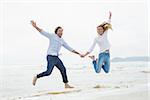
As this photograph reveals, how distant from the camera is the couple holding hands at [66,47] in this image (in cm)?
276

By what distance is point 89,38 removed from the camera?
281 cm

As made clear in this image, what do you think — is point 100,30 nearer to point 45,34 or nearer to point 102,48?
point 102,48

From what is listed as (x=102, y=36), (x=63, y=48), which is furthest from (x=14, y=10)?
(x=102, y=36)

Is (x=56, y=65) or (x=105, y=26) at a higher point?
(x=105, y=26)

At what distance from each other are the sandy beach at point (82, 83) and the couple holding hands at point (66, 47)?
4cm

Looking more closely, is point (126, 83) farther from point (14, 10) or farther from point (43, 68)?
point (14, 10)

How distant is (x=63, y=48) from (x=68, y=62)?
4.4 inches

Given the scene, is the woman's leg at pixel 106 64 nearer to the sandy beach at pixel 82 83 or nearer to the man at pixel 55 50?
the sandy beach at pixel 82 83

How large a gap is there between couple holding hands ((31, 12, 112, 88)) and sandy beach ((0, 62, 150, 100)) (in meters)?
0.04

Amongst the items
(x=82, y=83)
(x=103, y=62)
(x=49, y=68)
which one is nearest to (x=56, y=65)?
(x=49, y=68)

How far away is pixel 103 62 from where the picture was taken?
2850 mm

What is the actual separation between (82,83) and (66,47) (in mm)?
290

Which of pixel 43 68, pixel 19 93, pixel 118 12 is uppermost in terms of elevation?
pixel 118 12

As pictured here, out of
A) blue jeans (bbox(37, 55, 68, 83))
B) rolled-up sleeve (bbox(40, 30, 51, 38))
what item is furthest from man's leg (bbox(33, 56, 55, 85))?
rolled-up sleeve (bbox(40, 30, 51, 38))
